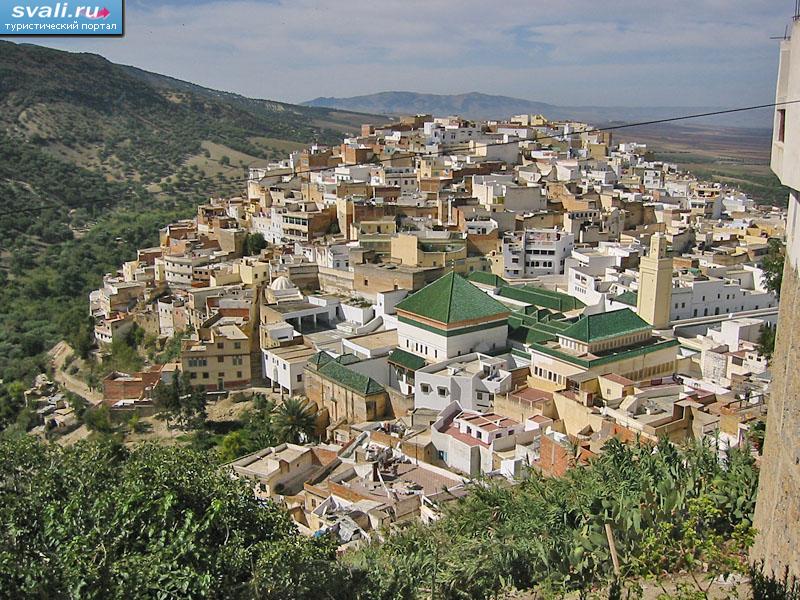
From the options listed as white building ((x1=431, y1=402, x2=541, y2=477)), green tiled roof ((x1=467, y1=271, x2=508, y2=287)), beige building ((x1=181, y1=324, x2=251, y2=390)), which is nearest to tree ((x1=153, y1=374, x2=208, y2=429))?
beige building ((x1=181, y1=324, x2=251, y2=390))

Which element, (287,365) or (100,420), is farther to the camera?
(100,420)

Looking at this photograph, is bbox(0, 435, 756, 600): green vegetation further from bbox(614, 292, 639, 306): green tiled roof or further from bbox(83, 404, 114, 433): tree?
bbox(83, 404, 114, 433): tree

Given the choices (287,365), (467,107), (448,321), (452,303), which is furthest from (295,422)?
(467,107)

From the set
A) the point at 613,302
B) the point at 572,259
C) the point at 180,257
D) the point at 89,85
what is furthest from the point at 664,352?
the point at 89,85

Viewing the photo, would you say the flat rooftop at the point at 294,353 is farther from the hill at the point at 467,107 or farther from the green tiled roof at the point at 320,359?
the hill at the point at 467,107

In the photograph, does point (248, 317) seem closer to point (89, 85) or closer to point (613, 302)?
point (613, 302)

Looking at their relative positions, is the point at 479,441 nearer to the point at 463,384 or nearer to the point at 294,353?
the point at 463,384
